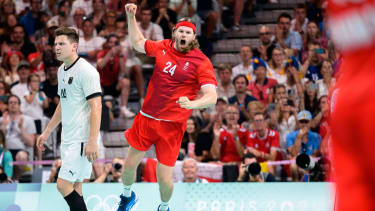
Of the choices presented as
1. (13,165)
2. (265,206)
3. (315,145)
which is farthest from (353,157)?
(13,165)

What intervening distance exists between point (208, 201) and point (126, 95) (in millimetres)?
3453

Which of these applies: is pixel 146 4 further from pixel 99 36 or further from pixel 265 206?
pixel 265 206

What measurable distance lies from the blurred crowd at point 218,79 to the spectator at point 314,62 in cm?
2

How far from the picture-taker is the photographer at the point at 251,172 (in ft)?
24.2

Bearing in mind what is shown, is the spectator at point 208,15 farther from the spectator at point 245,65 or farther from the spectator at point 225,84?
the spectator at point 225,84

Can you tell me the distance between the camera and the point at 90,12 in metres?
11.1

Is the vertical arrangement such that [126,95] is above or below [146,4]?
below

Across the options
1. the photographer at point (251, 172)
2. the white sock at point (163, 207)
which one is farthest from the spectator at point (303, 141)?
the white sock at point (163, 207)

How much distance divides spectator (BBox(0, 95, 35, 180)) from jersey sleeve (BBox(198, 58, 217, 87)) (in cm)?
435

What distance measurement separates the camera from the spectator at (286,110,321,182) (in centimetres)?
821

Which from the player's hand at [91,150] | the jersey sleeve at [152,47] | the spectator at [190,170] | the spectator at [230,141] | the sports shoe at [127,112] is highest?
the jersey sleeve at [152,47]

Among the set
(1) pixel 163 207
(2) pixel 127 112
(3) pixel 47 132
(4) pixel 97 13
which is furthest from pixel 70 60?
(4) pixel 97 13

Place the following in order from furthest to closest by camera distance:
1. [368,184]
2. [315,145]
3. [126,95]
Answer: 1. [126,95]
2. [315,145]
3. [368,184]

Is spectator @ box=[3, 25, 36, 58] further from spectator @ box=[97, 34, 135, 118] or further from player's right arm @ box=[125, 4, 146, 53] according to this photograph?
player's right arm @ box=[125, 4, 146, 53]
